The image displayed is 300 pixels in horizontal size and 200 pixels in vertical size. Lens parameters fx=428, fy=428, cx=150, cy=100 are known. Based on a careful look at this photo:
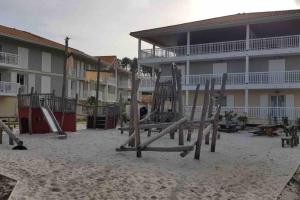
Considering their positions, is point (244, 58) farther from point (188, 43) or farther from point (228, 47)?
point (188, 43)

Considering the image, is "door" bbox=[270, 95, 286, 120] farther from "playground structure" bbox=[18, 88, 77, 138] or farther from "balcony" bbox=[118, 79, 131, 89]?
"balcony" bbox=[118, 79, 131, 89]

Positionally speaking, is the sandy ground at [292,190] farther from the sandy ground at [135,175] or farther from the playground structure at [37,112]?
the playground structure at [37,112]

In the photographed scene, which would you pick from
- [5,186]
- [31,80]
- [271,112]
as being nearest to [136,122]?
[5,186]

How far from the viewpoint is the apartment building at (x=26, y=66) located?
38.0m

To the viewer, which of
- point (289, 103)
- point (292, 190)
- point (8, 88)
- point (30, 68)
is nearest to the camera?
point (292, 190)

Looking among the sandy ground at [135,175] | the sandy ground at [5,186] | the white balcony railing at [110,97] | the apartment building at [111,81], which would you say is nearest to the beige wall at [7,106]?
the apartment building at [111,81]

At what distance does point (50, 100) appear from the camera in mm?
18422

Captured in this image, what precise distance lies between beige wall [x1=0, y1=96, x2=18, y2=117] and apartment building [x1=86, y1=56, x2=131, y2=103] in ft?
52.2

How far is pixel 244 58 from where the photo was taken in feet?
104

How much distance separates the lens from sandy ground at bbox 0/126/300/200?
7133mm

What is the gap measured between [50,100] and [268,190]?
39.9ft

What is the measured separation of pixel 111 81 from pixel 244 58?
34946mm

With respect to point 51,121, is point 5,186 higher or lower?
lower

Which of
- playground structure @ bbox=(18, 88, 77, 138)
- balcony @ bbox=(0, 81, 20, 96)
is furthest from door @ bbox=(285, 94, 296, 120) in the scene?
balcony @ bbox=(0, 81, 20, 96)
